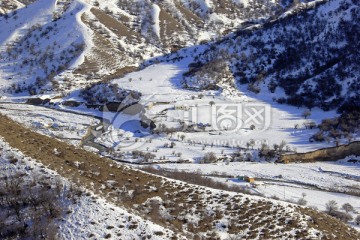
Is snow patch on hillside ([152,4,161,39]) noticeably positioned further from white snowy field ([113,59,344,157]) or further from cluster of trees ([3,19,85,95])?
white snowy field ([113,59,344,157])

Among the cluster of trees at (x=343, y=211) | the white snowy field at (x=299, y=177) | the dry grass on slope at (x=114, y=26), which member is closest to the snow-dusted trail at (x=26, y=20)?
the dry grass on slope at (x=114, y=26)

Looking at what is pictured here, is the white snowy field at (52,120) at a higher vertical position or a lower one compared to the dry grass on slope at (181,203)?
lower

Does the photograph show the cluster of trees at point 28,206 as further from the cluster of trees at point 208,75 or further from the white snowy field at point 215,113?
the cluster of trees at point 208,75

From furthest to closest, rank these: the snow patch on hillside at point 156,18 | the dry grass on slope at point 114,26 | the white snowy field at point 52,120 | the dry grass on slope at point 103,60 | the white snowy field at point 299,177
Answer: the snow patch on hillside at point 156,18 → the dry grass on slope at point 114,26 → the dry grass on slope at point 103,60 → the white snowy field at point 52,120 → the white snowy field at point 299,177

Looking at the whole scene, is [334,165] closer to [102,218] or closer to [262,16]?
[102,218]

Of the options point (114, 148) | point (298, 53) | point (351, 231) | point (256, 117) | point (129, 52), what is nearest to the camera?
point (351, 231)

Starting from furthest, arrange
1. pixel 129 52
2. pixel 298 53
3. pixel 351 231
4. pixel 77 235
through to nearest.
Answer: pixel 129 52
pixel 298 53
pixel 351 231
pixel 77 235

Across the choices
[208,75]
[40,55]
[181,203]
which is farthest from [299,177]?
[40,55]

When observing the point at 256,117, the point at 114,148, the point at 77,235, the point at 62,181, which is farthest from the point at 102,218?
the point at 256,117
